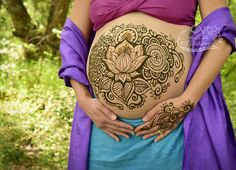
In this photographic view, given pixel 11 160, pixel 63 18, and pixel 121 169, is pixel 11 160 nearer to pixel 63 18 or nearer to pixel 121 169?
pixel 121 169

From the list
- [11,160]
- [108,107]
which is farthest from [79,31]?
[11,160]

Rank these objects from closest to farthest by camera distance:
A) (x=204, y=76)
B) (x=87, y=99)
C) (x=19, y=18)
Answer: (x=204, y=76) → (x=87, y=99) → (x=19, y=18)

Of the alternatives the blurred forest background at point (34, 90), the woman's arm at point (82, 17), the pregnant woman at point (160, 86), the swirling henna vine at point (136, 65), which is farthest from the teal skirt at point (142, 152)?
the blurred forest background at point (34, 90)

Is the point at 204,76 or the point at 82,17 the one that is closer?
the point at 204,76

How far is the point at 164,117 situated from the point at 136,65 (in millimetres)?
203

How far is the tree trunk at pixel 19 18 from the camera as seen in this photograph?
7.16 meters

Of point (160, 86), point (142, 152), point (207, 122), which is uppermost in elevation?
point (160, 86)

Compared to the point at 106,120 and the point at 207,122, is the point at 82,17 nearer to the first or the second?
the point at 106,120

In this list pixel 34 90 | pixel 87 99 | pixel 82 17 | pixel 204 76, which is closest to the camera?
pixel 204 76

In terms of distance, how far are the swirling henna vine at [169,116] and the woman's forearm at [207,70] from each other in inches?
1.5

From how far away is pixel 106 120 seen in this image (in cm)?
170

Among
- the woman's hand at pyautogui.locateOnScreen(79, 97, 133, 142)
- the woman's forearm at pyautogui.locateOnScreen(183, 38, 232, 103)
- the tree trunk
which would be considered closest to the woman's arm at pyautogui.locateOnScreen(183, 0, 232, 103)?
the woman's forearm at pyautogui.locateOnScreen(183, 38, 232, 103)

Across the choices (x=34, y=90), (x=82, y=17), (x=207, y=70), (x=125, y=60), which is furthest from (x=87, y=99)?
(x=34, y=90)

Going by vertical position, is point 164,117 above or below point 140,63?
below
